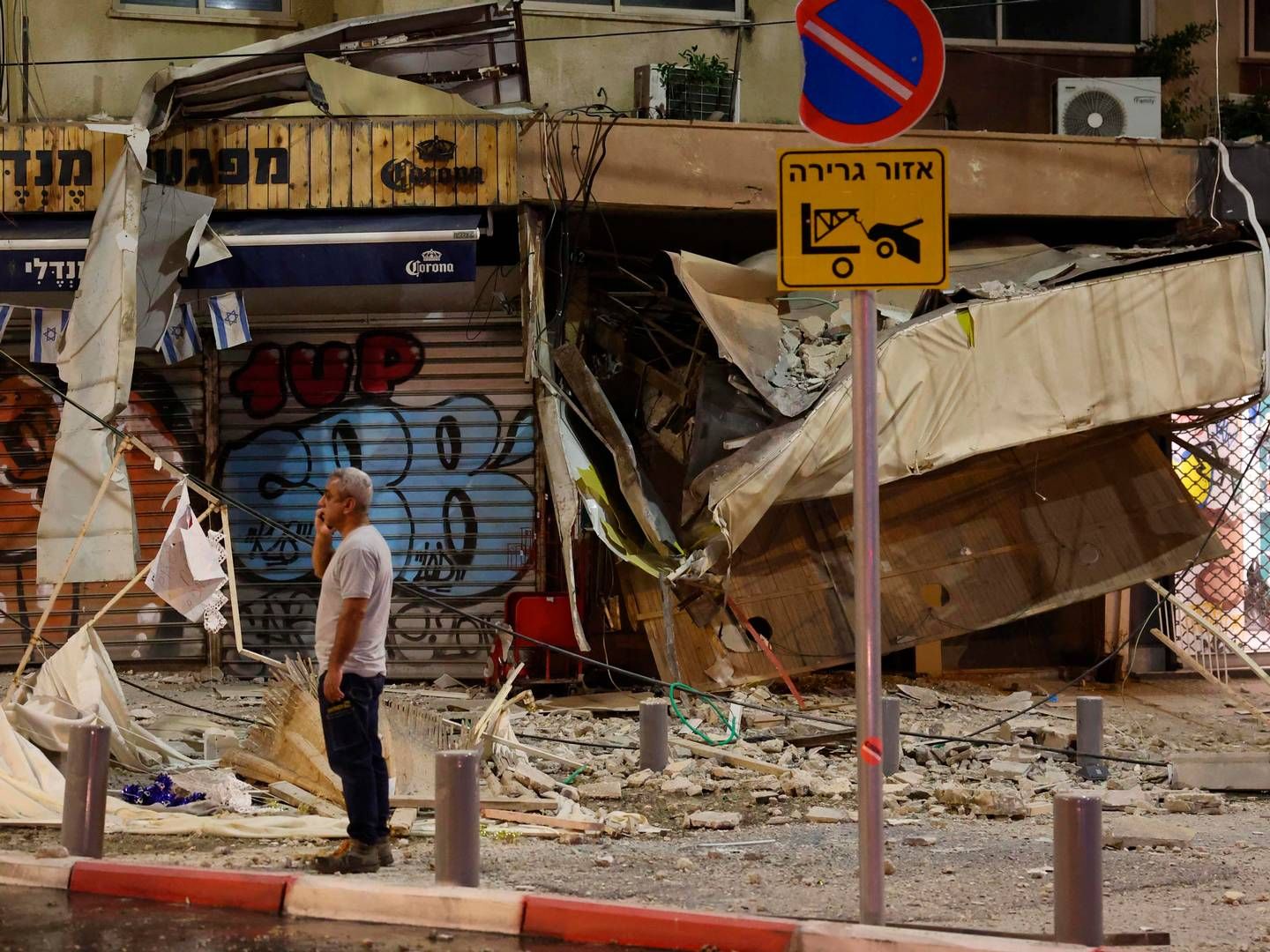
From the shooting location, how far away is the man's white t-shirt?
622cm

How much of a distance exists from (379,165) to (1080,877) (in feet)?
27.7

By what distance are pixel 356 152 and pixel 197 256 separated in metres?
1.49

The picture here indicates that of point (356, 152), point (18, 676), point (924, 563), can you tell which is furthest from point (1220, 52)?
point (18, 676)

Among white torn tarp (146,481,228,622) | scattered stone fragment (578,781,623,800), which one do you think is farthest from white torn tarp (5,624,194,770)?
scattered stone fragment (578,781,623,800)

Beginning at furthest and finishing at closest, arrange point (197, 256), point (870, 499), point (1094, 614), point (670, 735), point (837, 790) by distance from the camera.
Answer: point (1094, 614), point (197, 256), point (670, 735), point (837, 790), point (870, 499)

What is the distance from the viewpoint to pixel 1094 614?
1338 centimetres

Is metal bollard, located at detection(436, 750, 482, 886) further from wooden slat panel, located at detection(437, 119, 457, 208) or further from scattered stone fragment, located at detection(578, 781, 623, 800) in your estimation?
wooden slat panel, located at detection(437, 119, 457, 208)

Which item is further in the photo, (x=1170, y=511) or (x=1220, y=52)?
(x=1220, y=52)

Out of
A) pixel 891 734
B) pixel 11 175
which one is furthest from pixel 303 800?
pixel 11 175

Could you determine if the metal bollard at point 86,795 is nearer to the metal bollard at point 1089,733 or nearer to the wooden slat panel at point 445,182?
the metal bollard at point 1089,733

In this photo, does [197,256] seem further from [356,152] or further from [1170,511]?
[1170,511]

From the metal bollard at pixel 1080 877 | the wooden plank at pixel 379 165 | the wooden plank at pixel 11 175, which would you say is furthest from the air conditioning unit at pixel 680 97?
the metal bollard at pixel 1080 877

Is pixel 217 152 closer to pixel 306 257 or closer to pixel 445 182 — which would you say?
pixel 306 257

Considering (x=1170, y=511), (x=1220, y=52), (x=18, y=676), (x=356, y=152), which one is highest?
→ (x=1220, y=52)
